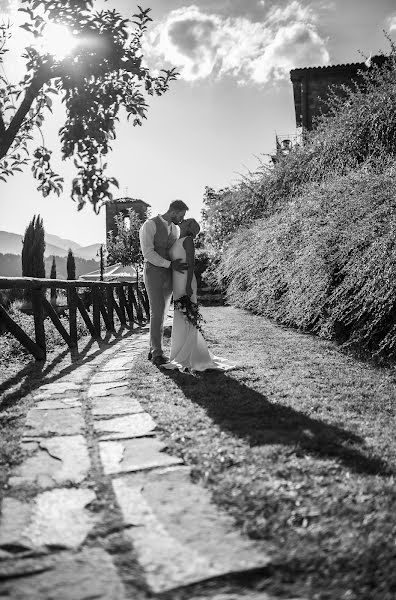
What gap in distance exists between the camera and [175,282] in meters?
5.47

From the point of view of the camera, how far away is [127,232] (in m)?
22.0

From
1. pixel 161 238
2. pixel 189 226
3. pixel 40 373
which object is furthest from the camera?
pixel 161 238

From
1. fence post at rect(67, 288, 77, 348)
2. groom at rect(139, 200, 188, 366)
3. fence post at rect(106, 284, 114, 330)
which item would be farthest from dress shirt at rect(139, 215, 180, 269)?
fence post at rect(106, 284, 114, 330)

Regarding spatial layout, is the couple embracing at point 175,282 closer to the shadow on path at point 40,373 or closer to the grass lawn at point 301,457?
the grass lawn at point 301,457

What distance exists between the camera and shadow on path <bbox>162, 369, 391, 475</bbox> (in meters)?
2.56

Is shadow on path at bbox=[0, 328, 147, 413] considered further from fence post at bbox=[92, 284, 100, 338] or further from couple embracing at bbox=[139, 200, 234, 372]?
couple embracing at bbox=[139, 200, 234, 372]

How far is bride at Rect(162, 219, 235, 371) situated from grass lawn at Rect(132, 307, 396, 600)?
0.23m

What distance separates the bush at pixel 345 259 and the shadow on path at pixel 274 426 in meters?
1.66

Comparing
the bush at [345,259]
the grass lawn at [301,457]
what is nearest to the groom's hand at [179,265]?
the grass lawn at [301,457]

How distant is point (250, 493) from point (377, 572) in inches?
25.1

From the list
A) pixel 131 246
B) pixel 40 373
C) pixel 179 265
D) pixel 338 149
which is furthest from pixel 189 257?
pixel 131 246

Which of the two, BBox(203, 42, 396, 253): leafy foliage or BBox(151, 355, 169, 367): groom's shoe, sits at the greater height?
BBox(203, 42, 396, 253): leafy foliage

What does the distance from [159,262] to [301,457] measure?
3.34 m

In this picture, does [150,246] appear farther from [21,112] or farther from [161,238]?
[21,112]
